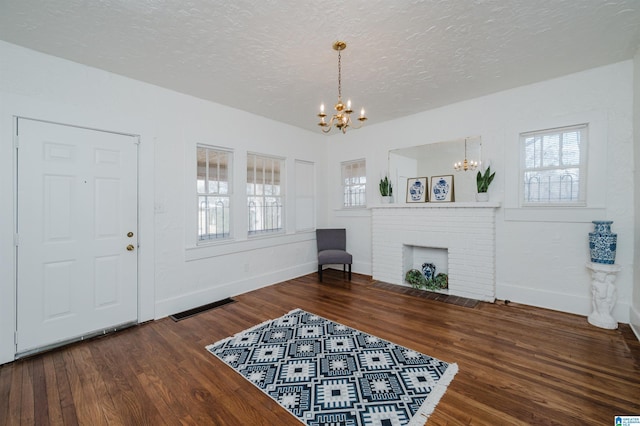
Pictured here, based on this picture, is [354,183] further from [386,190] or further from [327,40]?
[327,40]

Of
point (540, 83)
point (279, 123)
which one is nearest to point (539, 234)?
point (540, 83)

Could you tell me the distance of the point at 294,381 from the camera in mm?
2045

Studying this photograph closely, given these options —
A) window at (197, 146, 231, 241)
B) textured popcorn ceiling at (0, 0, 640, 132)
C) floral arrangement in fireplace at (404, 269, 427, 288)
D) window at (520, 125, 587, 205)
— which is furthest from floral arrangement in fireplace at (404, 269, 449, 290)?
window at (197, 146, 231, 241)

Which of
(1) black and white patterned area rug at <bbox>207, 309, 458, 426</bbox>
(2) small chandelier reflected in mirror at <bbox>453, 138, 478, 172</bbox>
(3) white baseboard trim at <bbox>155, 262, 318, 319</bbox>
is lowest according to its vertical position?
(1) black and white patterned area rug at <bbox>207, 309, 458, 426</bbox>

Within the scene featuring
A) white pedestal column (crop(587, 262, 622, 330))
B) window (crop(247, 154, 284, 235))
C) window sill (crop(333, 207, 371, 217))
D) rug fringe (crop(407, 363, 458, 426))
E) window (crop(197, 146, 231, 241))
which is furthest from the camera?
window sill (crop(333, 207, 371, 217))

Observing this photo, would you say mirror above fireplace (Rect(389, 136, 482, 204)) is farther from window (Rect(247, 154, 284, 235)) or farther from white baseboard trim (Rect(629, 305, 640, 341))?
window (Rect(247, 154, 284, 235))

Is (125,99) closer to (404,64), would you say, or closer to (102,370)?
(102,370)

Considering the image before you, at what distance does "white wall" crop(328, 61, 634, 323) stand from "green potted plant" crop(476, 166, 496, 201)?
0.37 feet

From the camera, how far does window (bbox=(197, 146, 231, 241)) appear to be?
12.4ft

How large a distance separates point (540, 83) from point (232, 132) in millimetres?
4206

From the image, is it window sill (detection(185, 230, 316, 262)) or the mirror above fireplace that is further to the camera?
the mirror above fireplace

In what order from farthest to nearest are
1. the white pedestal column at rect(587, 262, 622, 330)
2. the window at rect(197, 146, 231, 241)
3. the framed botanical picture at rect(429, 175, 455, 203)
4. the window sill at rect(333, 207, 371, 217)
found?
the window sill at rect(333, 207, 371, 217)
the framed botanical picture at rect(429, 175, 455, 203)
the window at rect(197, 146, 231, 241)
the white pedestal column at rect(587, 262, 622, 330)

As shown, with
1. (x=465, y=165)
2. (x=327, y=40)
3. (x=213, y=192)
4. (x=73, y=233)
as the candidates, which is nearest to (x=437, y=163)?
(x=465, y=165)

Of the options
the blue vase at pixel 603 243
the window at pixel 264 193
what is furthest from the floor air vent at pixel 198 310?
the blue vase at pixel 603 243
